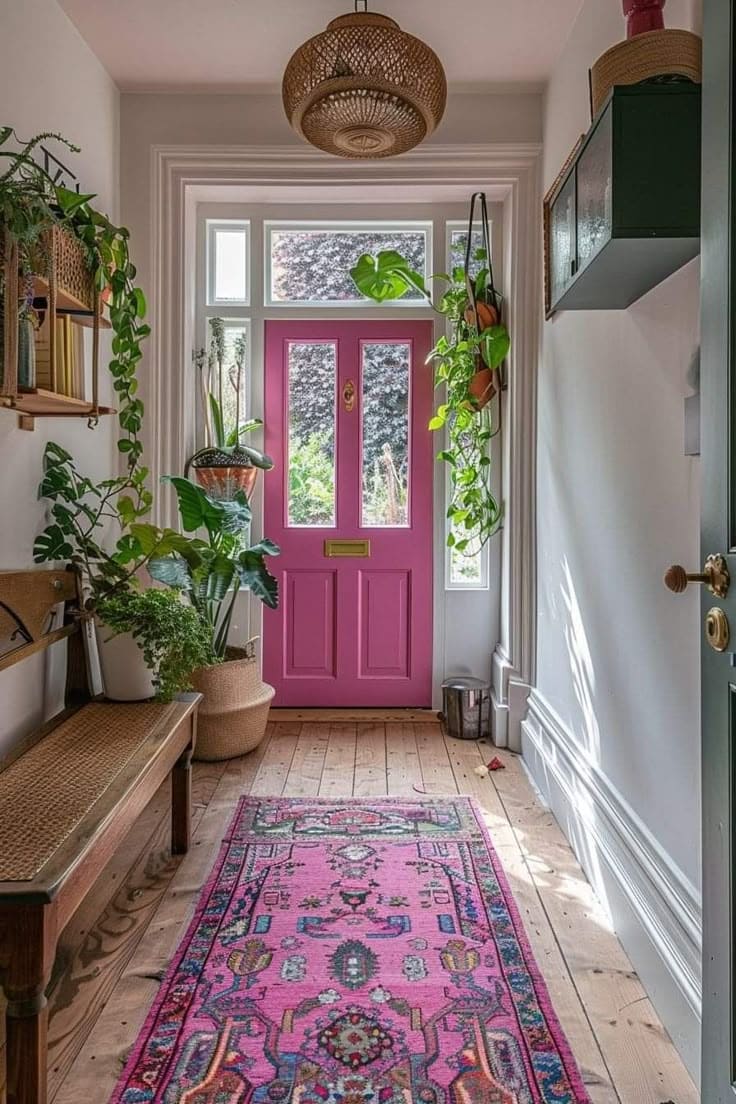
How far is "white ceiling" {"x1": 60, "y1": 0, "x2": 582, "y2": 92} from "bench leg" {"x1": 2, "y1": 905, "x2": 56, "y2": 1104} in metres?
2.96

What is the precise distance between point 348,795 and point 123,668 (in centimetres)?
105

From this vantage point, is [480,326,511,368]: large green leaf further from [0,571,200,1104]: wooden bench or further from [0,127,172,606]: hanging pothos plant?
[0,571,200,1104]: wooden bench

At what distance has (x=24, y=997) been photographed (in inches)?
50.2

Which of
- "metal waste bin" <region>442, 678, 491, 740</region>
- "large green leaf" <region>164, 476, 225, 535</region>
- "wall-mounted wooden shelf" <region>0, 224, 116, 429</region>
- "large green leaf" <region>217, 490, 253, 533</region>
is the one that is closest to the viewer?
"wall-mounted wooden shelf" <region>0, 224, 116, 429</region>

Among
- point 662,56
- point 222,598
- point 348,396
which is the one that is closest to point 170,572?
point 222,598

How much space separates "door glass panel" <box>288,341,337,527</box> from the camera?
3.88 meters

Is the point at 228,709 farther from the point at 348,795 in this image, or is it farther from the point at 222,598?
the point at 348,795

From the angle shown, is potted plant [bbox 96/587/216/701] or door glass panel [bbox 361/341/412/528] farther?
door glass panel [bbox 361/341/412/528]

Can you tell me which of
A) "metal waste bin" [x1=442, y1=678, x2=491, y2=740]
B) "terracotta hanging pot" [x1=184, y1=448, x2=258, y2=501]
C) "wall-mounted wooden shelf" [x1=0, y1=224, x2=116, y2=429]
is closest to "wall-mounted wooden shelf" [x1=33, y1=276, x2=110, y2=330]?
"wall-mounted wooden shelf" [x1=0, y1=224, x2=116, y2=429]

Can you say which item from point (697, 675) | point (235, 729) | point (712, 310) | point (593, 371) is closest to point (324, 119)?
point (593, 371)

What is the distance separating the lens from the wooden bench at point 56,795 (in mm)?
1283

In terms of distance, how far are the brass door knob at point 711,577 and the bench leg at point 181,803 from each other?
1.71 metres

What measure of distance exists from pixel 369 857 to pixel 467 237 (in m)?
2.93

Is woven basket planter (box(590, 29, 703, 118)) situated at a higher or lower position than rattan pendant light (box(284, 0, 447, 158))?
lower
